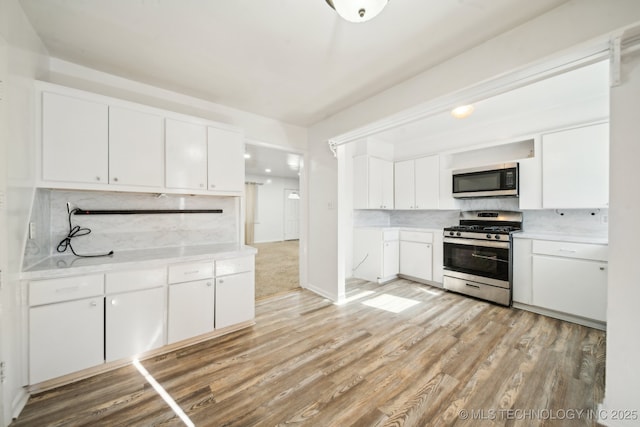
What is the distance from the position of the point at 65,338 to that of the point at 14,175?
1.16m

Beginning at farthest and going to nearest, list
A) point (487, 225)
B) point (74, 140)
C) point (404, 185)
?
point (404, 185)
point (487, 225)
point (74, 140)

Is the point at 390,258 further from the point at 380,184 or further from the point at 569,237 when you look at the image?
the point at 569,237

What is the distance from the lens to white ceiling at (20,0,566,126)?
150 cm

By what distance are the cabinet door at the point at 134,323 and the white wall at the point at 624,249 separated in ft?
10.4

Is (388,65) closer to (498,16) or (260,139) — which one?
(498,16)

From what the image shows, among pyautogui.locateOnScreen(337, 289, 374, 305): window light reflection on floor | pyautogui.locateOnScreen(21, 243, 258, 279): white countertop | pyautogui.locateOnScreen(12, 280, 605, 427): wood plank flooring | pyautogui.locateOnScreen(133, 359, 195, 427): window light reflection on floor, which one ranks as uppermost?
pyautogui.locateOnScreen(21, 243, 258, 279): white countertop

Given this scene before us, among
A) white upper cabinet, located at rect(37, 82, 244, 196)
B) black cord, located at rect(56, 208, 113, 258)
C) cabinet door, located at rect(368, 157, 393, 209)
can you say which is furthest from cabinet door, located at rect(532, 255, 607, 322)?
black cord, located at rect(56, 208, 113, 258)

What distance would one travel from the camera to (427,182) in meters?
4.00

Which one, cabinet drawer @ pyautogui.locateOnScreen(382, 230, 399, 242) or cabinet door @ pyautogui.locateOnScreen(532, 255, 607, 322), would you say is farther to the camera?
cabinet drawer @ pyautogui.locateOnScreen(382, 230, 399, 242)

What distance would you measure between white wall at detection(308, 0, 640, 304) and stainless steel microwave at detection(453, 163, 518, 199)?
1.93m

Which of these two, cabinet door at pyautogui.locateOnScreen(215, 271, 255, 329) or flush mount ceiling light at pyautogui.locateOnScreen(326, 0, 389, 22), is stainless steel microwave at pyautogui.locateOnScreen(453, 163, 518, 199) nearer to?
flush mount ceiling light at pyautogui.locateOnScreen(326, 0, 389, 22)

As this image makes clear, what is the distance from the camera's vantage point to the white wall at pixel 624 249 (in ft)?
4.11

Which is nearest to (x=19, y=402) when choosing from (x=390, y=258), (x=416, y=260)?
(x=390, y=258)

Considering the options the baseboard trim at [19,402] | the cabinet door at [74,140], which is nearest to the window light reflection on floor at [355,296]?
the baseboard trim at [19,402]
